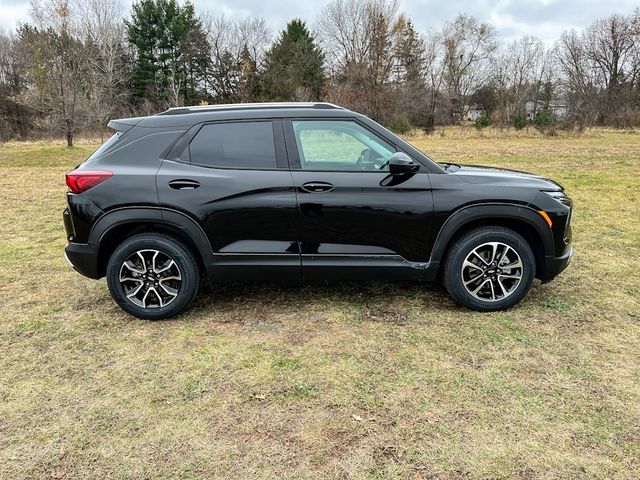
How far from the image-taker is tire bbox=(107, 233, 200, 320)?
147 inches

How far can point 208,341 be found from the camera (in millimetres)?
3502

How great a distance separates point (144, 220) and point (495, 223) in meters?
2.83

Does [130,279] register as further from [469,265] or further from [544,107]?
[544,107]

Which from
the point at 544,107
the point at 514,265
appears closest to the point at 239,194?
the point at 514,265

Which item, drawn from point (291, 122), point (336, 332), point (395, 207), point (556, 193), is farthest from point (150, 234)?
point (556, 193)

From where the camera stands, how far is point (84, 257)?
12.4 feet

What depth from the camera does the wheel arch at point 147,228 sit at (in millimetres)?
3678

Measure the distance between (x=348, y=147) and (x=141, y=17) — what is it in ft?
154

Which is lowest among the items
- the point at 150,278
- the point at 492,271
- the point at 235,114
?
the point at 492,271

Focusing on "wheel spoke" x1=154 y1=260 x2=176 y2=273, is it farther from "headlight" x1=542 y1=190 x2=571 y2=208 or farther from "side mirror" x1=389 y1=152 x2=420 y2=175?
"headlight" x1=542 y1=190 x2=571 y2=208

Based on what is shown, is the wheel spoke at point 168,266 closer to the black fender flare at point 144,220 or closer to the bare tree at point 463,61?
the black fender flare at point 144,220

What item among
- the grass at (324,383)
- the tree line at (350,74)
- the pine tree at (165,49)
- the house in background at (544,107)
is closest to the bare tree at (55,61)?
the tree line at (350,74)

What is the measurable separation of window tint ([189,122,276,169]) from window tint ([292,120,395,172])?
26 cm

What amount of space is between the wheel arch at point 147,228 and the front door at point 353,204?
2.68 feet
